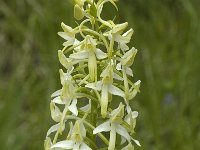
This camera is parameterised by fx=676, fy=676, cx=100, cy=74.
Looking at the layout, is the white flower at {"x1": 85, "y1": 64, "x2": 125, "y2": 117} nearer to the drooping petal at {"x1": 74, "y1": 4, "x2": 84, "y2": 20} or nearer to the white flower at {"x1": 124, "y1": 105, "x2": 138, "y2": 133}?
the white flower at {"x1": 124, "y1": 105, "x2": 138, "y2": 133}

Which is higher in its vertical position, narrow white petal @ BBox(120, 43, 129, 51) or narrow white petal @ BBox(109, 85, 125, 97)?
narrow white petal @ BBox(120, 43, 129, 51)

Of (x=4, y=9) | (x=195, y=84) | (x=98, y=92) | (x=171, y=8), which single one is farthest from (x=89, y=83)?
(x=4, y=9)

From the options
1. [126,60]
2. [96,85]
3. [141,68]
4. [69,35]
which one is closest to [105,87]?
[96,85]

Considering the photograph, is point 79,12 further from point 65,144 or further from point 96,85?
point 65,144

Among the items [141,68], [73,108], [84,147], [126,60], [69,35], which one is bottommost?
[84,147]

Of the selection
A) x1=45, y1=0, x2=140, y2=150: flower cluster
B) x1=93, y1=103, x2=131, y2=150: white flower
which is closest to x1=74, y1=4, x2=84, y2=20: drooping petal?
x1=45, y1=0, x2=140, y2=150: flower cluster
